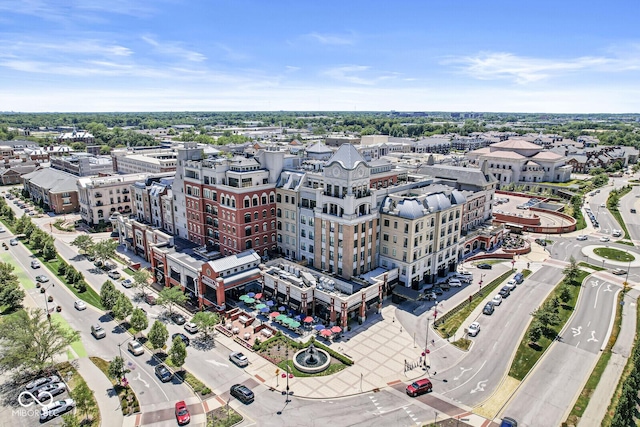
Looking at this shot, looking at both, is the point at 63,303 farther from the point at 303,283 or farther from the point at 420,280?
the point at 420,280

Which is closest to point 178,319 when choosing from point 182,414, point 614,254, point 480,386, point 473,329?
point 182,414

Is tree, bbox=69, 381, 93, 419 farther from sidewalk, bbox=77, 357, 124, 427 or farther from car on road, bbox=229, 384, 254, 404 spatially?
car on road, bbox=229, 384, 254, 404

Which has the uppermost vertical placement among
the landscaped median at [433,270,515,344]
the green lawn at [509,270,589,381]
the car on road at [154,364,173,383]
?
the car on road at [154,364,173,383]

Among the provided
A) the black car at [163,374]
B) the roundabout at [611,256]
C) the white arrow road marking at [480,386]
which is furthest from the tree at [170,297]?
the roundabout at [611,256]

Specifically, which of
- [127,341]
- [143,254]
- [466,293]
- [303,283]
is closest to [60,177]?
[143,254]

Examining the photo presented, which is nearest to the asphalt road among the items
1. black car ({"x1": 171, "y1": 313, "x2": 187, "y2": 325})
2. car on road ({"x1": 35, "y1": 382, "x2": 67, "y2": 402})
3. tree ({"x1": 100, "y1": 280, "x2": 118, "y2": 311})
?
black car ({"x1": 171, "y1": 313, "x2": 187, "y2": 325})

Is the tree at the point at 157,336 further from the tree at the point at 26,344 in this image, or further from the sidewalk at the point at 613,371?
the sidewalk at the point at 613,371
